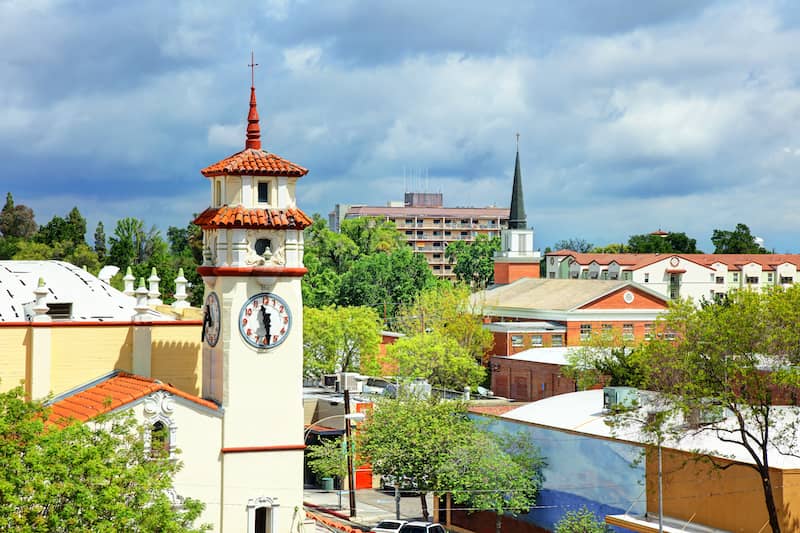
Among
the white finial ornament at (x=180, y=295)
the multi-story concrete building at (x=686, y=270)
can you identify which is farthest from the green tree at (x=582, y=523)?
the multi-story concrete building at (x=686, y=270)

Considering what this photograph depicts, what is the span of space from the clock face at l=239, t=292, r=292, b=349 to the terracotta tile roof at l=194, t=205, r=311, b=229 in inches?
95.8

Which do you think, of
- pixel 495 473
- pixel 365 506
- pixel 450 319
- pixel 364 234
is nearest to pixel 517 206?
pixel 364 234

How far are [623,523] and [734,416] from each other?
5.94 meters

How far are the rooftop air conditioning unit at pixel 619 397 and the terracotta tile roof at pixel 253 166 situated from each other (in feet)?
56.8

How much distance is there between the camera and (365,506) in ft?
230

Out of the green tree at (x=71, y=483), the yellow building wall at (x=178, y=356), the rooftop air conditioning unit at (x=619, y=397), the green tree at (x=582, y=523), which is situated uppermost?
the yellow building wall at (x=178, y=356)

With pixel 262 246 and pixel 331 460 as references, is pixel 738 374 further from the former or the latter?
pixel 331 460

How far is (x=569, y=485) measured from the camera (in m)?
53.2

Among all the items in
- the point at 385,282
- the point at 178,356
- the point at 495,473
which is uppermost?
the point at 385,282

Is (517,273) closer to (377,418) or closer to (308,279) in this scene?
(308,279)

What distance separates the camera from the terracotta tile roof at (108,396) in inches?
1603

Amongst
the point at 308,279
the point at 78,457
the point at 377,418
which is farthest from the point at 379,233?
the point at 78,457

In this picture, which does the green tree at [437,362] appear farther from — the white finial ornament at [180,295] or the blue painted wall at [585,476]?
the white finial ornament at [180,295]

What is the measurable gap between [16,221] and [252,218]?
12942 centimetres
